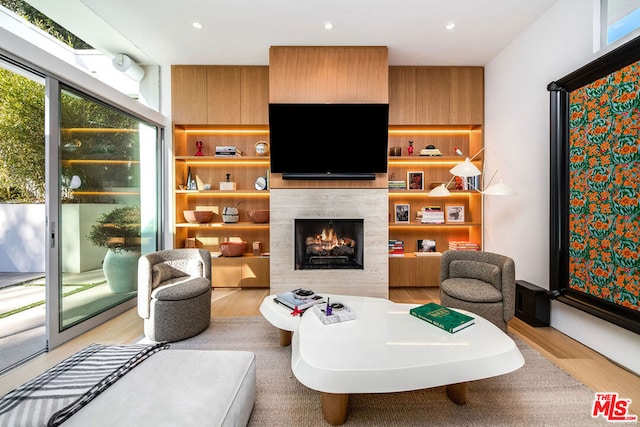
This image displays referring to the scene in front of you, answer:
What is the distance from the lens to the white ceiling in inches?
105

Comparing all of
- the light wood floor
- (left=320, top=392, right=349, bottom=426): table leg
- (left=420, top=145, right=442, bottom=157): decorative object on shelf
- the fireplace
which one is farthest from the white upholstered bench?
(left=420, top=145, right=442, bottom=157): decorative object on shelf

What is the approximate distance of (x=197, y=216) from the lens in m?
3.82

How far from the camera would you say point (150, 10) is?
274 centimetres

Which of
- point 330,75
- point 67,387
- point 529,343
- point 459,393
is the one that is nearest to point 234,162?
point 330,75

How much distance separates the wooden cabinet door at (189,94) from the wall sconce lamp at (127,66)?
0.41 m

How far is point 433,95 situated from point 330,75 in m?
1.51

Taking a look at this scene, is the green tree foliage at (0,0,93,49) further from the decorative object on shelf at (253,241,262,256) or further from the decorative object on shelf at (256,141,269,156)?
the decorative object on shelf at (253,241,262,256)

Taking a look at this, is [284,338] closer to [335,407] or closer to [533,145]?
[335,407]

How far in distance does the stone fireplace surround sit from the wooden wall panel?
44.0 inches

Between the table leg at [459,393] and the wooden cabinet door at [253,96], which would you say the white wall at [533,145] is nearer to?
the table leg at [459,393]

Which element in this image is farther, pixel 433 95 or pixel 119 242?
pixel 433 95

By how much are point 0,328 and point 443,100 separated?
214 inches

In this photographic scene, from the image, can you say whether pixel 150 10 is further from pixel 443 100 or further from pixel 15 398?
pixel 443 100

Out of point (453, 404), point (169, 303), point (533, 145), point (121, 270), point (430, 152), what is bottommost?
point (453, 404)
